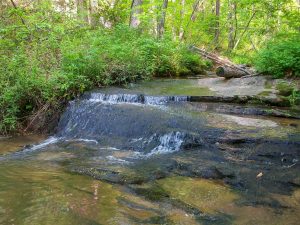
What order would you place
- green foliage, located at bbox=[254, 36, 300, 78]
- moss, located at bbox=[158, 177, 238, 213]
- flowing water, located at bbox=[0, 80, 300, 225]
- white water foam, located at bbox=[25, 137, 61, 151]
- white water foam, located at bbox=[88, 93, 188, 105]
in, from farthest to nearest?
green foliage, located at bbox=[254, 36, 300, 78] < white water foam, located at bbox=[88, 93, 188, 105] < white water foam, located at bbox=[25, 137, 61, 151] < moss, located at bbox=[158, 177, 238, 213] < flowing water, located at bbox=[0, 80, 300, 225]

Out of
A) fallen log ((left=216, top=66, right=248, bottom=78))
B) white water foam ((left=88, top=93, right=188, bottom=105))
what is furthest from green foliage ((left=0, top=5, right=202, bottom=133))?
fallen log ((left=216, top=66, right=248, bottom=78))

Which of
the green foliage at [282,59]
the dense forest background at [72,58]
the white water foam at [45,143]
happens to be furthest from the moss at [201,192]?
the green foliage at [282,59]

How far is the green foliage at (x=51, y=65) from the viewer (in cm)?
940

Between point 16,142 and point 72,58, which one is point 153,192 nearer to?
point 16,142

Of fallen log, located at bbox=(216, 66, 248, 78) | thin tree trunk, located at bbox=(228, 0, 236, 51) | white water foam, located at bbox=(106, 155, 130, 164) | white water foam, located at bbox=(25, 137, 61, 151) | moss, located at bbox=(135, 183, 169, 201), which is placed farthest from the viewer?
thin tree trunk, located at bbox=(228, 0, 236, 51)

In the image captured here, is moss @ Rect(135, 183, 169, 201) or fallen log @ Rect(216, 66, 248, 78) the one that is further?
fallen log @ Rect(216, 66, 248, 78)

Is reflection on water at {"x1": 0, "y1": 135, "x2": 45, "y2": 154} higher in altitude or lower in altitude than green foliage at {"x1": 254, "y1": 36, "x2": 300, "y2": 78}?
lower

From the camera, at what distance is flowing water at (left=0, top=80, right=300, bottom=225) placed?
397 centimetres

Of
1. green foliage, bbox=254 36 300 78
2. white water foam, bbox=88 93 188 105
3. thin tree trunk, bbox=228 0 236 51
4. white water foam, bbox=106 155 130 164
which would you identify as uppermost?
thin tree trunk, bbox=228 0 236 51

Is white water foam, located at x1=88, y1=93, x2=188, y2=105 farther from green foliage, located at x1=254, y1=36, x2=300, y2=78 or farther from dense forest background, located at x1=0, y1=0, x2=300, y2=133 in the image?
green foliage, located at x1=254, y1=36, x2=300, y2=78

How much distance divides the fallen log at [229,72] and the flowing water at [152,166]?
2.68m

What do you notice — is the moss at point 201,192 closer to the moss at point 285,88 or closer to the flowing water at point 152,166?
the flowing water at point 152,166

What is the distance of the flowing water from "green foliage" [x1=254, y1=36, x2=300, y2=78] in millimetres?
2873

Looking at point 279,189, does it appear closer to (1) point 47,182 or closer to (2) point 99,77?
(1) point 47,182
